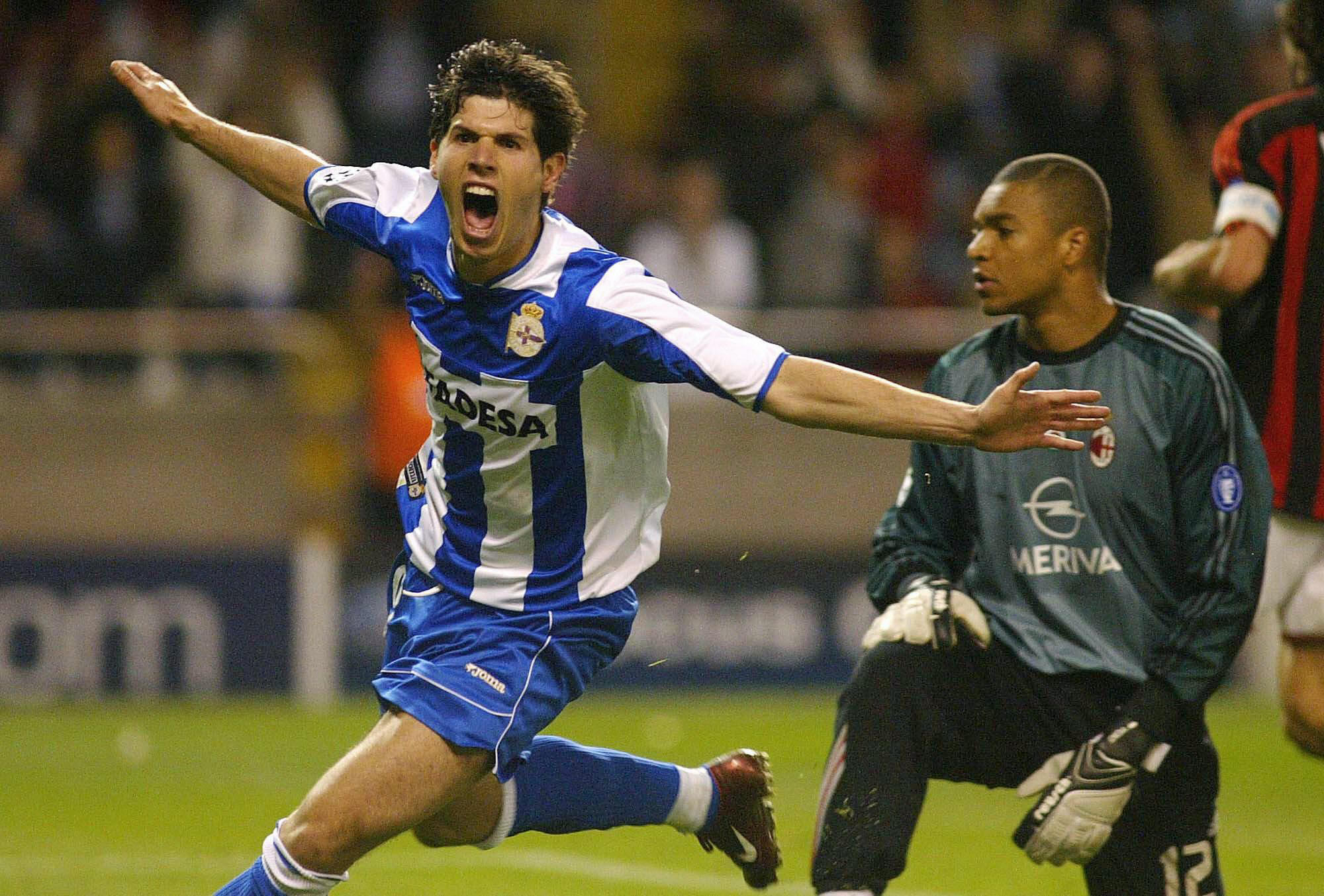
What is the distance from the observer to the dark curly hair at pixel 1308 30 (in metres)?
5.28

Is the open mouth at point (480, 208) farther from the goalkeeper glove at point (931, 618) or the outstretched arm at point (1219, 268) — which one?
the outstretched arm at point (1219, 268)

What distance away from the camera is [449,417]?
4586 millimetres

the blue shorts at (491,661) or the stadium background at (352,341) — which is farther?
the stadium background at (352,341)

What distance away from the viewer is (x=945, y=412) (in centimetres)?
392

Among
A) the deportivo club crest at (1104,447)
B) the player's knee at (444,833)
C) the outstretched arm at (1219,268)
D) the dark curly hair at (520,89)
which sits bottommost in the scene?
the player's knee at (444,833)

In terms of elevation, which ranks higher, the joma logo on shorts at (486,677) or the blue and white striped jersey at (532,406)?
the blue and white striped jersey at (532,406)

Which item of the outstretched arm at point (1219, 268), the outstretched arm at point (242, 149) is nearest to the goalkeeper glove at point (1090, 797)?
the outstretched arm at point (1219, 268)

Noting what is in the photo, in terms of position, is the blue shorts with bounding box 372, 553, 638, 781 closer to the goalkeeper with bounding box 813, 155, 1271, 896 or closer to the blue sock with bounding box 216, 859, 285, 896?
the blue sock with bounding box 216, 859, 285, 896

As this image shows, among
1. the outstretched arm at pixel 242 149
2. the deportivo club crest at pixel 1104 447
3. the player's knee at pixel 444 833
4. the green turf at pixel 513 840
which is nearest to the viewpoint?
the deportivo club crest at pixel 1104 447

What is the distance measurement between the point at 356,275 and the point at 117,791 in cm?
416

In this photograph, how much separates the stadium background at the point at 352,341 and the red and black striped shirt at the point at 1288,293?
460 cm

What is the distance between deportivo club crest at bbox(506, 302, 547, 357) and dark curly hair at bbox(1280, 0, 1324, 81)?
2.31m

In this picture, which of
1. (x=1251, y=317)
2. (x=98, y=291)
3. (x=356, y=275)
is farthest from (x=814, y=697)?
(x=1251, y=317)

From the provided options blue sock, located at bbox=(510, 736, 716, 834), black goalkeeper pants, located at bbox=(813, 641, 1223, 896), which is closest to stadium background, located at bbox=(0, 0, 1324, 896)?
blue sock, located at bbox=(510, 736, 716, 834)
